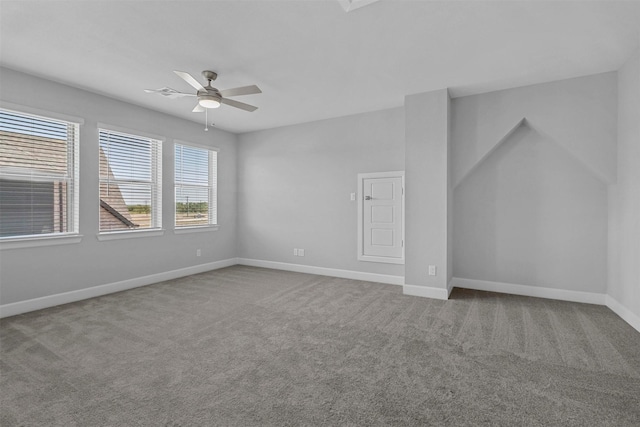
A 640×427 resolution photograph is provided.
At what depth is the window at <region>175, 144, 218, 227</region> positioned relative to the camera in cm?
540

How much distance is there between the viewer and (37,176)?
3656 millimetres

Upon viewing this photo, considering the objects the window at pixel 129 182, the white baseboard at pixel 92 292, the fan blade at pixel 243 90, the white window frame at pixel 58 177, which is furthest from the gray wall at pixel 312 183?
the white window frame at pixel 58 177

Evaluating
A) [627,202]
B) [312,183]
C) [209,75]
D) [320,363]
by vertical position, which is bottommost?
[320,363]

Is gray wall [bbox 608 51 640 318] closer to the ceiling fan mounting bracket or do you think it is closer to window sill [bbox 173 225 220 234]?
the ceiling fan mounting bracket

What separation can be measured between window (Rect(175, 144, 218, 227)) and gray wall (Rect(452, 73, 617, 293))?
4.44m

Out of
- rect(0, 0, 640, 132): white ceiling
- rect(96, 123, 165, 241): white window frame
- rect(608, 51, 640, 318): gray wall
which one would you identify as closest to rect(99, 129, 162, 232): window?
rect(96, 123, 165, 241): white window frame

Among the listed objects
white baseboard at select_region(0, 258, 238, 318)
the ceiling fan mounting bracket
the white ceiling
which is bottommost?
white baseboard at select_region(0, 258, 238, 318)

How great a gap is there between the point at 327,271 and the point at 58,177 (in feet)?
13.5

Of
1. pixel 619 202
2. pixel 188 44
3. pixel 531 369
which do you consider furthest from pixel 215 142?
→ pixel 619 202

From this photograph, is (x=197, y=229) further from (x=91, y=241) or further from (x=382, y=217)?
(x=382, y=217)

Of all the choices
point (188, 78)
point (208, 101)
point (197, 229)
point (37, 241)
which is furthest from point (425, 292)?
point (37, 241)

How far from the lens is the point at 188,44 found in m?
2.89

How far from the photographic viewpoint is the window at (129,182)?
4.35 meters

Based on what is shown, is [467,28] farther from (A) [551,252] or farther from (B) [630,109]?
(A) [551,252]
